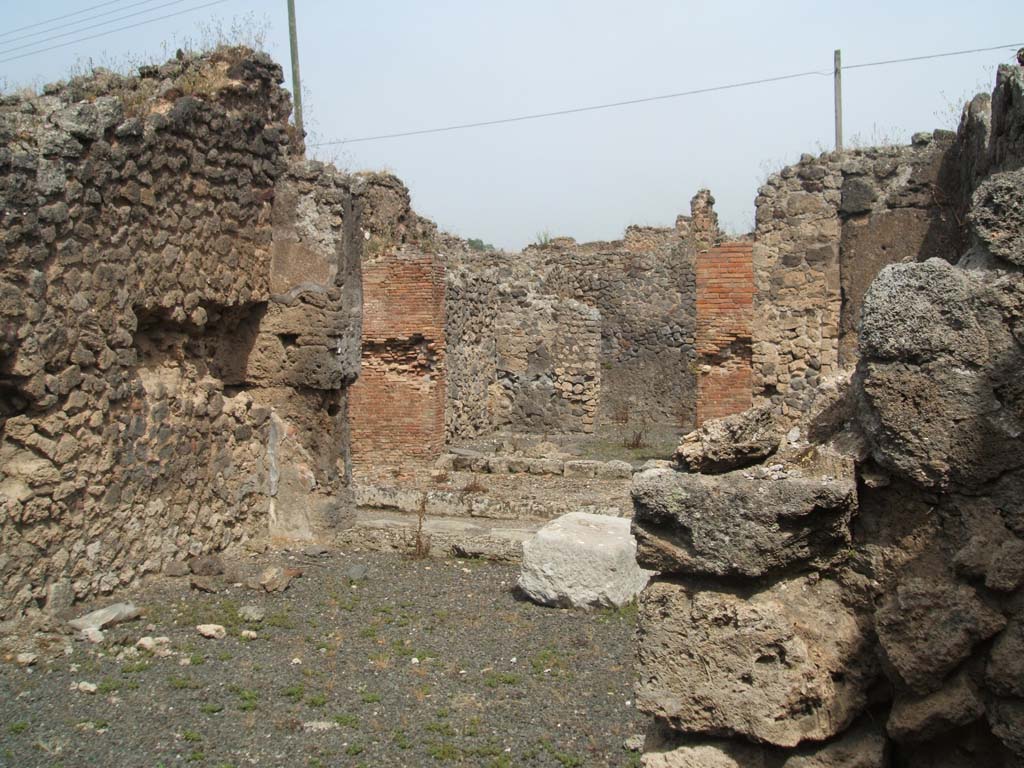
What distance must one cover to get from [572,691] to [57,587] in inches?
112

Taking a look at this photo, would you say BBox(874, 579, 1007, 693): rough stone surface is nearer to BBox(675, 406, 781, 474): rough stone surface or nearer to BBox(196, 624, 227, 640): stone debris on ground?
BBox(675, 406, 781, 474): rough stone surface

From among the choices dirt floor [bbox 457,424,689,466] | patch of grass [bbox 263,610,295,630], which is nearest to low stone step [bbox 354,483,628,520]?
patch of grass [bbox 263,610,295,630]

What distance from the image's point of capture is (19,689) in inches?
180

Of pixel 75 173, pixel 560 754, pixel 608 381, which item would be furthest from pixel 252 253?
pixel 608 381

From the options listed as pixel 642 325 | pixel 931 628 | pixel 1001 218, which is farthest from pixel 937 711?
pixel 642 325

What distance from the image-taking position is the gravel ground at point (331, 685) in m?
4.17

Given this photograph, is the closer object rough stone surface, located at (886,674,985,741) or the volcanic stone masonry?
rough stone surface, located at (886,674,985,741)

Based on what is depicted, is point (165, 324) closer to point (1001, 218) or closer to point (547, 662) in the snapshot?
point (547, 662)

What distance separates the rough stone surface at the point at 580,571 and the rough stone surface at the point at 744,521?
152 inches

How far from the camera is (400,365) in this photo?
13641 millimetres

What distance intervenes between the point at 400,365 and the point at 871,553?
449 inches

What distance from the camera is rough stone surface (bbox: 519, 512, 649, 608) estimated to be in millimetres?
6383

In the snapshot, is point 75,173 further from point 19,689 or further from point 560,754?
point 560,754

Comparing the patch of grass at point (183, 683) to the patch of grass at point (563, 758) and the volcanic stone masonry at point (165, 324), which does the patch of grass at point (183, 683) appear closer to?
the volcanic stone masonry at point (165, 324)
